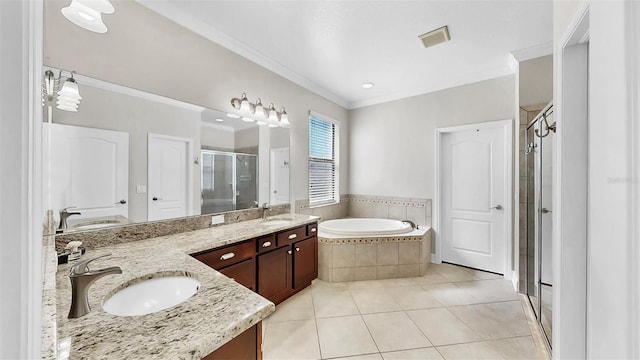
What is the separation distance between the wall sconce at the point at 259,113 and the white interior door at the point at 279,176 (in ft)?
1.12

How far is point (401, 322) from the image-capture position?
210 centimetres

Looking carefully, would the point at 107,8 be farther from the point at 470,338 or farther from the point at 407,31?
the point at 470,338

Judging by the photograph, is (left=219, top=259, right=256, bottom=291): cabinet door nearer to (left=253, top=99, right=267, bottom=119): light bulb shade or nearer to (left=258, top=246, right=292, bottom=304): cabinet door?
(left=258, top=246, right=292, bottom=304): cabinet door

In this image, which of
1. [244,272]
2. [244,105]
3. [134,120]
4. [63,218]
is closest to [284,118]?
[244,105]

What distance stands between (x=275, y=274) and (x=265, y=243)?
359mm

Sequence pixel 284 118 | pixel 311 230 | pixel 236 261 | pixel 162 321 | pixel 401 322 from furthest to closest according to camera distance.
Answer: pixel 284 118 < pixel 311 230 < pixel 401 322 < pixel 236 261 < pixel 162 321

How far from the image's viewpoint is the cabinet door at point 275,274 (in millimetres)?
2104

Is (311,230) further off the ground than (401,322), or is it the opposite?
(311,230)

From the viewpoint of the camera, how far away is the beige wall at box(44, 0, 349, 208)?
151 cm

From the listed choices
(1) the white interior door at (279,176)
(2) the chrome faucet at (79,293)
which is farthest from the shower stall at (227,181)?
(2) the chrome faucet at (79,293)

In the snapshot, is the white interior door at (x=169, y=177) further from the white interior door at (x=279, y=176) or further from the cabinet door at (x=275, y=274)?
the white interior door at (x=279, y=176)
